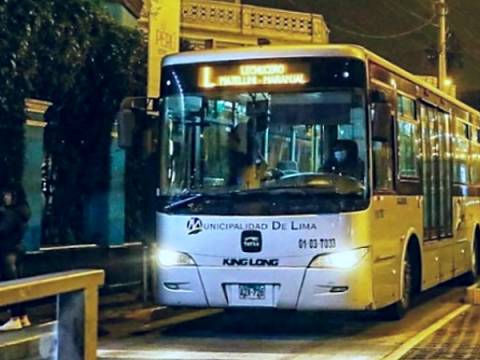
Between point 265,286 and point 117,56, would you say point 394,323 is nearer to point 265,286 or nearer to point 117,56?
point 265,286

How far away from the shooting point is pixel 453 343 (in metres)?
11.5

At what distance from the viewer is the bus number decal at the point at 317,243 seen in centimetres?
1145

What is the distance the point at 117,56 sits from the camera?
18.5m

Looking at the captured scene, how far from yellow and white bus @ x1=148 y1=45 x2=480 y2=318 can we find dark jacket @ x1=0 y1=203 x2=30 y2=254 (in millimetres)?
1802

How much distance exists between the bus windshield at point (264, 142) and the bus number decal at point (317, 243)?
50 cm

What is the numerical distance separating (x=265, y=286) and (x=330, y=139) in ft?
5.94

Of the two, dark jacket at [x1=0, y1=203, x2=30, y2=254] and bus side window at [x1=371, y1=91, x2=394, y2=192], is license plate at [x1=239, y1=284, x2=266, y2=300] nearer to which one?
bus side window at [x1=371, y1=91, x2=394, y2=192]

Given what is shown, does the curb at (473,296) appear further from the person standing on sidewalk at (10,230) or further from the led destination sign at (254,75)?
the person standing on sidewalk at (10,230)

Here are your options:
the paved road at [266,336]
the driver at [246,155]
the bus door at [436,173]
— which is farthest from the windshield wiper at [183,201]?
the bus door at [436,173]

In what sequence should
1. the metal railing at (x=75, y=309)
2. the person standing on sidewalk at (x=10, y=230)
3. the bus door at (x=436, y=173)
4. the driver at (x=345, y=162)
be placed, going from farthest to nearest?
the bus door at (x=436, y=173)
the person standing on sidewalk at (x=10, y=230)
the driver at (x=345, y=162)
the metal railing at (x=75, y=309)

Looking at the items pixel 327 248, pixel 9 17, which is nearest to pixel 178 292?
pixel 327 248

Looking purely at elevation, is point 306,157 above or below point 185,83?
below

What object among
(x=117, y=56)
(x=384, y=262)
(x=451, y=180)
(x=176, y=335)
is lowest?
(x=176, y=335)

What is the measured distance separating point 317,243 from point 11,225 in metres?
3.80
